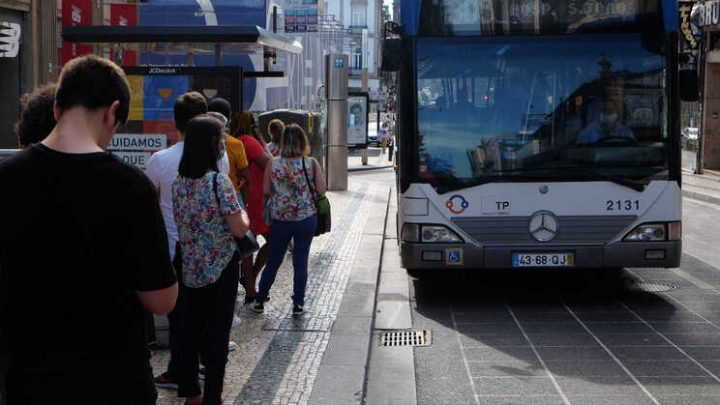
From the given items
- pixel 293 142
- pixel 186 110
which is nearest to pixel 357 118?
pixel 293 142

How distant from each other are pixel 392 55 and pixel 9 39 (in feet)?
28.4

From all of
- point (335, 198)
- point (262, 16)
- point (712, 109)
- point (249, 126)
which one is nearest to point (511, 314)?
point (249, 126)

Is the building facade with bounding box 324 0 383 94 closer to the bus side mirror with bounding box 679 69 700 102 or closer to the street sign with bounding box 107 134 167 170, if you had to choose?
the bus side mirror with bounding box 679 69 700 102

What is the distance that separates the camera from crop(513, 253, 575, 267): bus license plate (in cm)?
935

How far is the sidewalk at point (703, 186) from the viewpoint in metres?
22.8

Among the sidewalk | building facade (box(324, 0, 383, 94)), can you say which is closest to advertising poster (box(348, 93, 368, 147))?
the sidewalk

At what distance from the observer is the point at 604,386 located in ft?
22.1

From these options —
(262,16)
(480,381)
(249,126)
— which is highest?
(262,16)

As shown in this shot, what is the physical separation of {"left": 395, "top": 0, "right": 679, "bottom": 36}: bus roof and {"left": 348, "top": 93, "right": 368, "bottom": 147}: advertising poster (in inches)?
865

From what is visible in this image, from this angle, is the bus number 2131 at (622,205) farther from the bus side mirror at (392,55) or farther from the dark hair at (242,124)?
the dark hair at (242,124)

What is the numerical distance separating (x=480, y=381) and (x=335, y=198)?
49.2 feet

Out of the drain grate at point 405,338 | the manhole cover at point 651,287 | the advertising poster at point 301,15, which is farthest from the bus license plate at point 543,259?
the advertising poster at point 301,15

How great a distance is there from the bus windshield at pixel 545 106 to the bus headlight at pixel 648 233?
433 millimetres

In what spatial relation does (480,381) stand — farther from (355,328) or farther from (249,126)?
(249,126)
